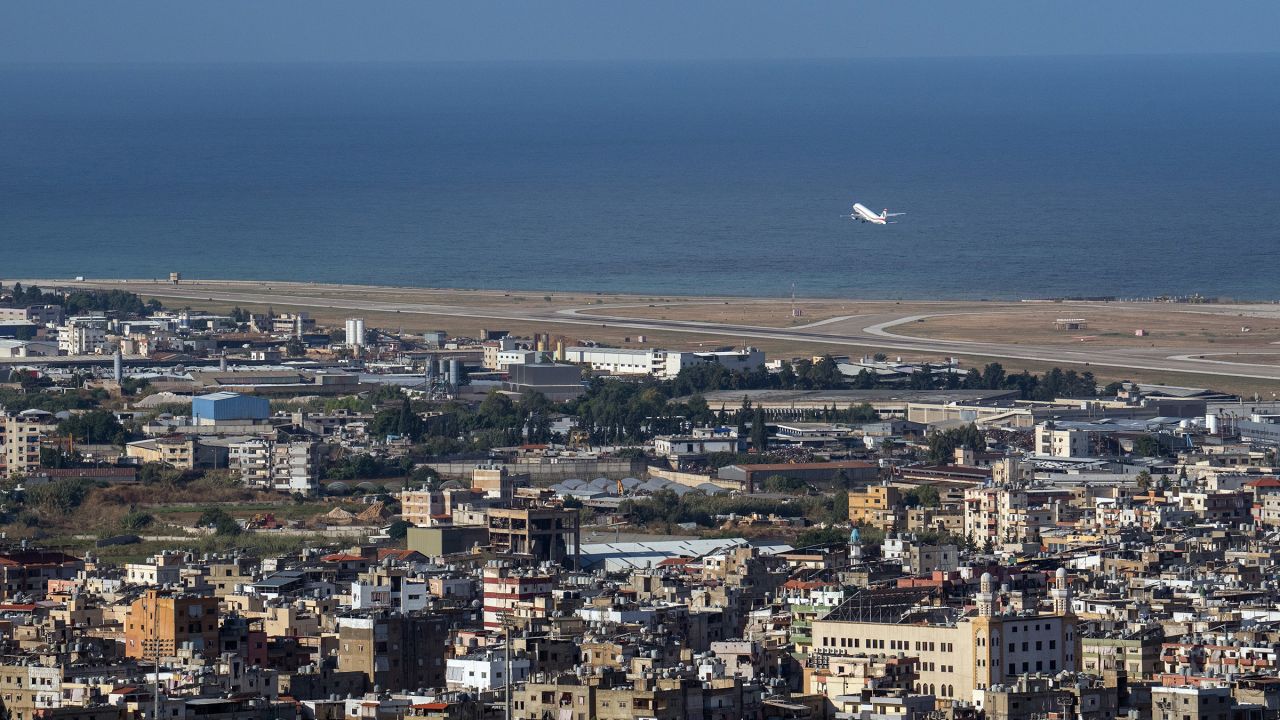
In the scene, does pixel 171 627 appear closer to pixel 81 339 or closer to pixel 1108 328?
pixel 81 339

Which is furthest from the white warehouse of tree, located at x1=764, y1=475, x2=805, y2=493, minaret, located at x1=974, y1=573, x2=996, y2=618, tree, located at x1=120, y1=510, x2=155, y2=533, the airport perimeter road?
minaret, located at x1=974, y1=573, x2=996, y2=618

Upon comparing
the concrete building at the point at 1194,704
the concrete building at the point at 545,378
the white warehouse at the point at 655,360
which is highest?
the white warehouse at the point at 655,360

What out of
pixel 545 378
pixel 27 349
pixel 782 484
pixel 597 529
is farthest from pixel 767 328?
pixel 597 529

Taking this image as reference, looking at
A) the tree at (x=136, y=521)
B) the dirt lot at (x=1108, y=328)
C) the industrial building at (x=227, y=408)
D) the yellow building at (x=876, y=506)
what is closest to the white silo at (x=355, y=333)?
the dirt lot at (x=1108, y=328)

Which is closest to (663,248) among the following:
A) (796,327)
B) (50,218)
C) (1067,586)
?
(50,218)

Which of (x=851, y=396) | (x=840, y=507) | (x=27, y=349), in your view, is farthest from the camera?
(x=27, y=349)

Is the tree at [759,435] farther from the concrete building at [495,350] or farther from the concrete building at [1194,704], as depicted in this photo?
the concrete building at [1194,704]
